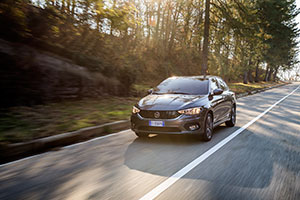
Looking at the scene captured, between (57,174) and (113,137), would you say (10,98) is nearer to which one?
(113,137)

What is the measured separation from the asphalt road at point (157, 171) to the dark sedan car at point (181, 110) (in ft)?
1.20

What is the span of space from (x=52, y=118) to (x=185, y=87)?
395 cm

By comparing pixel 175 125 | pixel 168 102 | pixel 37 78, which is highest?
pixel 37 78

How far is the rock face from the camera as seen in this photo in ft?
30.0

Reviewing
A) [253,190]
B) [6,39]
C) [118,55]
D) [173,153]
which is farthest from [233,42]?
[253,190]

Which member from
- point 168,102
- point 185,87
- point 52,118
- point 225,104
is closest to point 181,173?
point 168,102

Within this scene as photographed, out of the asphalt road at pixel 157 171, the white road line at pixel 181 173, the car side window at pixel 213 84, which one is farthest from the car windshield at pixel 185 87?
the white road line at pixel 181 173

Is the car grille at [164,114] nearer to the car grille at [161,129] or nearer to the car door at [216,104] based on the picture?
the car grille at [161,129]

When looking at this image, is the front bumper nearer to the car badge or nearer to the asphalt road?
the car badge

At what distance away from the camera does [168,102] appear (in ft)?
21.7

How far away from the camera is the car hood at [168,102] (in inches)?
253

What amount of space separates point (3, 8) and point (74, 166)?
6853 millimetres

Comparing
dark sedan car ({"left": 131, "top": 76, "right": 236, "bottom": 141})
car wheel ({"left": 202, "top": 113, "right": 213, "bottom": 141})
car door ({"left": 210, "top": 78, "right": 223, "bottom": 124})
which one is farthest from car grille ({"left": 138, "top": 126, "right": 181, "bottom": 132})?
car door ({"left": 210, "top": 78, "right": 223, "bottom": 124})

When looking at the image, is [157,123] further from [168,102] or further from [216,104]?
[216,104]
